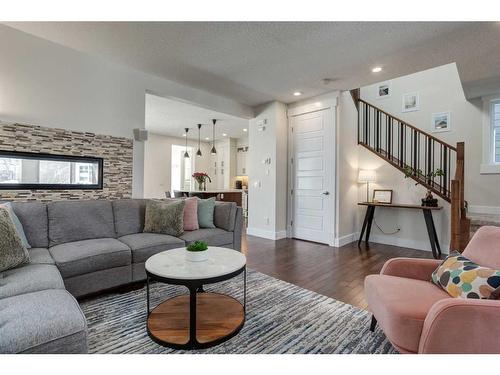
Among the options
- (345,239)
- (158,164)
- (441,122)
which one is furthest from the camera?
(158,164)

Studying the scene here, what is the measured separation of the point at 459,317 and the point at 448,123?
15.5 ft

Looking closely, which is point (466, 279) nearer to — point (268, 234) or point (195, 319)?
point (195, 319)

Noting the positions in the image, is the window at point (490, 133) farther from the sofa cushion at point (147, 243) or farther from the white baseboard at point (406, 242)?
the sofa cushion at point (147, 243)

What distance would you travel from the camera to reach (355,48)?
287 cm

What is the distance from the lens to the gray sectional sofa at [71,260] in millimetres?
1142

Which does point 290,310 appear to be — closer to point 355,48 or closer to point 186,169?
point 355,48

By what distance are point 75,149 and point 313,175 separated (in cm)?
376

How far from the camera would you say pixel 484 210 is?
4293 mm

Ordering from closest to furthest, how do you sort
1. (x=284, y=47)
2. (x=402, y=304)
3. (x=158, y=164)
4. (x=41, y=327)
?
1. (x=41, y=327)
2. (x=402, y=304)
3. (x=284, y=47)
4. (x=158, y=164)

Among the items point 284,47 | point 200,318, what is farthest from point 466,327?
point 284,47

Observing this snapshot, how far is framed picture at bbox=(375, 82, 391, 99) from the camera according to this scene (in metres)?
5.36

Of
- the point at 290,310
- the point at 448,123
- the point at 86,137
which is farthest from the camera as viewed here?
the point at 448,123

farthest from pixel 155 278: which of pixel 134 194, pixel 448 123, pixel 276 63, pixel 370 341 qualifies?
pixel 448 123

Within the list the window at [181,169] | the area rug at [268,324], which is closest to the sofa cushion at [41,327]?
the area rug at [268,324]
